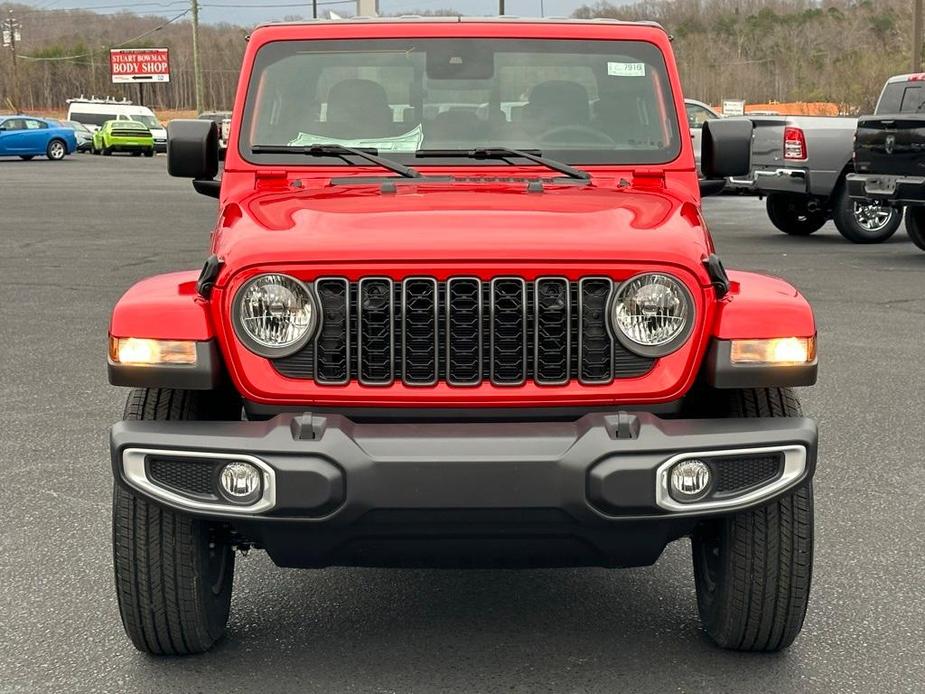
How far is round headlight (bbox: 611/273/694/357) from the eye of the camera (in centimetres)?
372

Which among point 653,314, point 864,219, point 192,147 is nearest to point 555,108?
point 192,147

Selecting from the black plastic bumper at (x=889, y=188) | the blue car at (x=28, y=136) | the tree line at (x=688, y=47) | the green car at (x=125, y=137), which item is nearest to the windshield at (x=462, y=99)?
the black plastic bumper at (x=889, y=188)

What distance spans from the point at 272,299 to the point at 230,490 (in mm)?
515

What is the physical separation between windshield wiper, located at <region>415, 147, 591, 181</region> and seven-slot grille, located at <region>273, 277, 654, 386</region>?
3.87 feet

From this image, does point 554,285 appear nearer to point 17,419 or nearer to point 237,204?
point 237,204

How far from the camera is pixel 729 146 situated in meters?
5.23

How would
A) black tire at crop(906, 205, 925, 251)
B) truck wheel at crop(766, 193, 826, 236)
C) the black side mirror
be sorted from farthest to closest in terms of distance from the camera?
truck wheel at crop(766, 193, 826, 236), black tire at crop(906, 205, 925, 251), the black side mirror

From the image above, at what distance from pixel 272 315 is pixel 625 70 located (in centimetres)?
208

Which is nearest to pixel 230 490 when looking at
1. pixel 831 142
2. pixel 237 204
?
pixel 237 204

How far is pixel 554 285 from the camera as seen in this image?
146 inches

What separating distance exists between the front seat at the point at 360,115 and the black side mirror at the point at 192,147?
489 mm

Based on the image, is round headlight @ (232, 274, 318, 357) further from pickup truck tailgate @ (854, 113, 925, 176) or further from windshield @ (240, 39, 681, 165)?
pickup truck tailgate @ (854, 113, 925, 176)

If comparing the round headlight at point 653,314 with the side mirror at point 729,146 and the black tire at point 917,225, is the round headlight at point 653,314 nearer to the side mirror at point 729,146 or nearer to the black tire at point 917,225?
the side mirror at point 729,146

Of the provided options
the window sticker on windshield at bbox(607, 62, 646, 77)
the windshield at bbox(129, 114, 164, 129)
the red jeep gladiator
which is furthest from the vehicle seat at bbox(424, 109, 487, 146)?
the windshield at bbox(129, 114, 164, 129)
